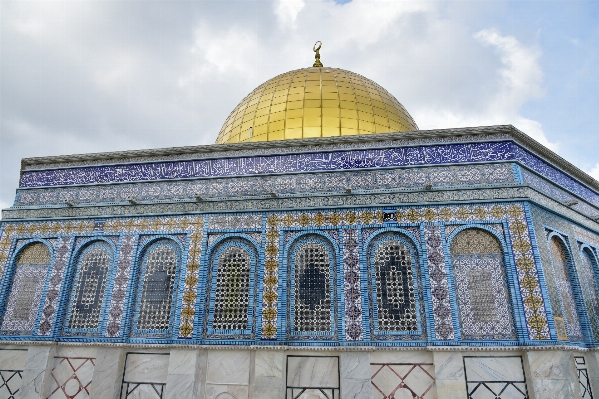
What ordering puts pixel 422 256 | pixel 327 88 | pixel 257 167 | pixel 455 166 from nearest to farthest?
pixel 422 256 < pixel 455 166 < pixel 257 167 < pixel 327 88

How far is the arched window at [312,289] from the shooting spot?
25.4 feet

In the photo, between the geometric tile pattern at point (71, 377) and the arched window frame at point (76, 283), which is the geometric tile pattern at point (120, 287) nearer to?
A: the arched window frame at point (76, 283)

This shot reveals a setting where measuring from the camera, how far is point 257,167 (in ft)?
29.7

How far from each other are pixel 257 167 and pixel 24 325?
19.0ft

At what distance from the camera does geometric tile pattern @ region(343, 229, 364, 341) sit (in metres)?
7.48

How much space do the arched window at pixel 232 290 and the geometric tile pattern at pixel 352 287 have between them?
186 cm

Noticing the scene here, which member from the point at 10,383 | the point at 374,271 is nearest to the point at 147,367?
the point at 10,383

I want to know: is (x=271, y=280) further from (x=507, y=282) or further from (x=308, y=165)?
(x=507, y=282)

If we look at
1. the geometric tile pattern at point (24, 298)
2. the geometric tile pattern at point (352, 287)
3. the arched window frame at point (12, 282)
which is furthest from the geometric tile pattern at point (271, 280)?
the geometric tile pattern at point (24, 298)

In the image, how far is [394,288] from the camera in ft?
25.4

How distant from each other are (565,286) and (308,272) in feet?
16.2

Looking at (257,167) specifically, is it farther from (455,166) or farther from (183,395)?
(183,395)

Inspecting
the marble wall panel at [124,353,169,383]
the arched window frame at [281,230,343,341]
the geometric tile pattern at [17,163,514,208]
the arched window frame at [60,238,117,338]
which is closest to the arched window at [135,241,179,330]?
the marble wall panel at [124,353,169,383]

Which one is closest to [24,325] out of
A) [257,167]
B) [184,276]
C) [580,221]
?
[184,276]
